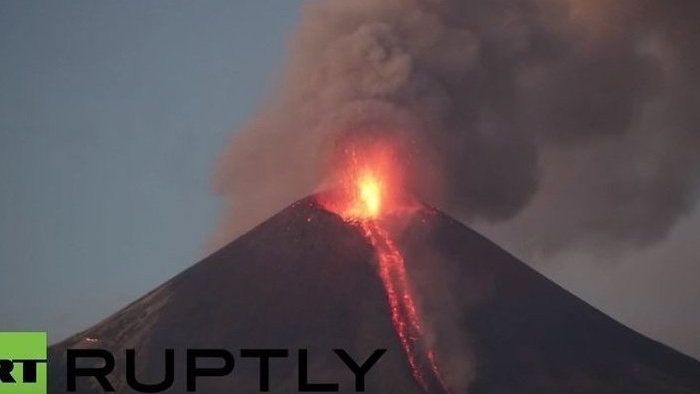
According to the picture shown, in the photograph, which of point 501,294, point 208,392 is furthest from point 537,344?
point 208,392

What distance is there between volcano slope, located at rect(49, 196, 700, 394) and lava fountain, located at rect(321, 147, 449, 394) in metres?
0.30

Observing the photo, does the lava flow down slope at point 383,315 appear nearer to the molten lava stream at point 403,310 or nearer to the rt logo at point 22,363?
the molten lava stream at point 403,310

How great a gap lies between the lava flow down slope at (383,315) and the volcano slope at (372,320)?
5 centimetres

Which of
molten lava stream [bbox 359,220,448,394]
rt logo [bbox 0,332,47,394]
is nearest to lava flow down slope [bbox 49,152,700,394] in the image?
molten lava stream [bbox 359,220,448,394]

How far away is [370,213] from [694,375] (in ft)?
35.4

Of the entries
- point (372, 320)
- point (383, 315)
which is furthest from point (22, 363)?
point (383, 315)

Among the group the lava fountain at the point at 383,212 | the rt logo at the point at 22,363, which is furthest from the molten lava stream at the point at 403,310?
the rt logo at the point at 22,363

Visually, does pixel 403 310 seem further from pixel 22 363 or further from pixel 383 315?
pixel 22 363

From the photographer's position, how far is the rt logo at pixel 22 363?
2353 centimetres

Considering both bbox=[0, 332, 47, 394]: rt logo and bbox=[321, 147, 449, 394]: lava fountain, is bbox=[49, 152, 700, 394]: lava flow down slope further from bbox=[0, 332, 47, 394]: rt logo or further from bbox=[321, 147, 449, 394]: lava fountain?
bbox=[0, 332, 47, 394]: rt logo

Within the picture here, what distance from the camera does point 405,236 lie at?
46.5 m

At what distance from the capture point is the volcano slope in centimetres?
3988

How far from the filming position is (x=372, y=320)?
43.1 meters

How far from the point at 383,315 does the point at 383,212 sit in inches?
150
